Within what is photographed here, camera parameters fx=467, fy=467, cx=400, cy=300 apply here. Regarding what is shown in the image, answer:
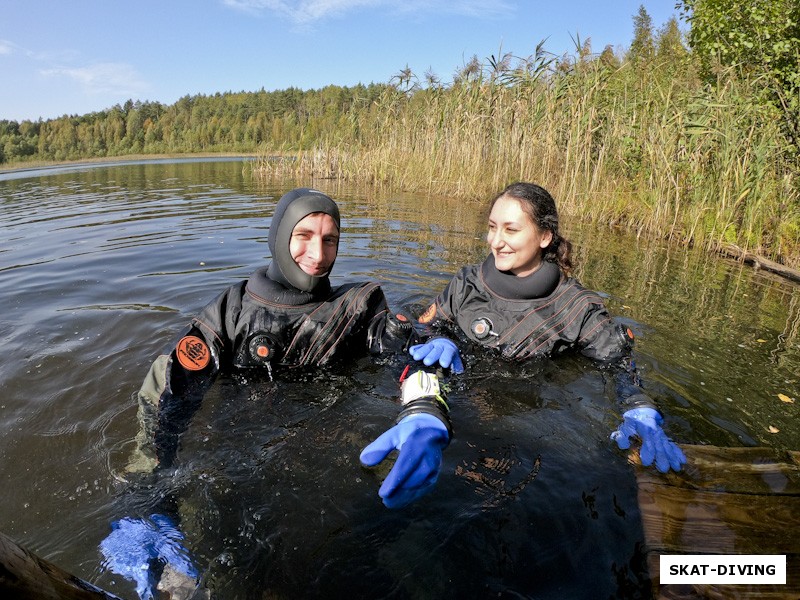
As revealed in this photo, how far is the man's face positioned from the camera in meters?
2.68

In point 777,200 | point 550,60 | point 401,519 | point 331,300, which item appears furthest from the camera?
point 550,60

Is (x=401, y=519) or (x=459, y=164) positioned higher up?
(x=459, y=164)

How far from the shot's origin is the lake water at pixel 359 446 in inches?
64.8

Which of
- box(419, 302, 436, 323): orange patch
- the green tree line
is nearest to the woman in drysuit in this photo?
box(419, 302, 436, 323): orange patch

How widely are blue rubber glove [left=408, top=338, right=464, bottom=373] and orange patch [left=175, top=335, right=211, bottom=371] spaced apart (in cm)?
118

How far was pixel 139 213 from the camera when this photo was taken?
1084 centimetres

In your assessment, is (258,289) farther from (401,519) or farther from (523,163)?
(523,163)

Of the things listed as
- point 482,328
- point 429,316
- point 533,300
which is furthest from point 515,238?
point 429,316


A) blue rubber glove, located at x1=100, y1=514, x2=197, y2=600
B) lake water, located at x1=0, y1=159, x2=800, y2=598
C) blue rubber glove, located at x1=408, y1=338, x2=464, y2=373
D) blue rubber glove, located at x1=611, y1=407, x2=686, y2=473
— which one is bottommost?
blue rubber glove, located at x1=100, y1=514, x2=197, y2=600

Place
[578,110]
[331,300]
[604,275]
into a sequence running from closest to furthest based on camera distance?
[331,300] → [604,275] → [578,110]

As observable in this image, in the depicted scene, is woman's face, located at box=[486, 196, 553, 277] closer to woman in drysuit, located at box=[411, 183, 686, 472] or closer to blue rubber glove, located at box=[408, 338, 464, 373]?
woman in drysuit, located at box=[411, 183, 686, 472]

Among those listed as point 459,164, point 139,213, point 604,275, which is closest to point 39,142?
point 139,213

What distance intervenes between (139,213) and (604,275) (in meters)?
10.1

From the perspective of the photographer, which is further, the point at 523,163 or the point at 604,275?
the point at 523,163
